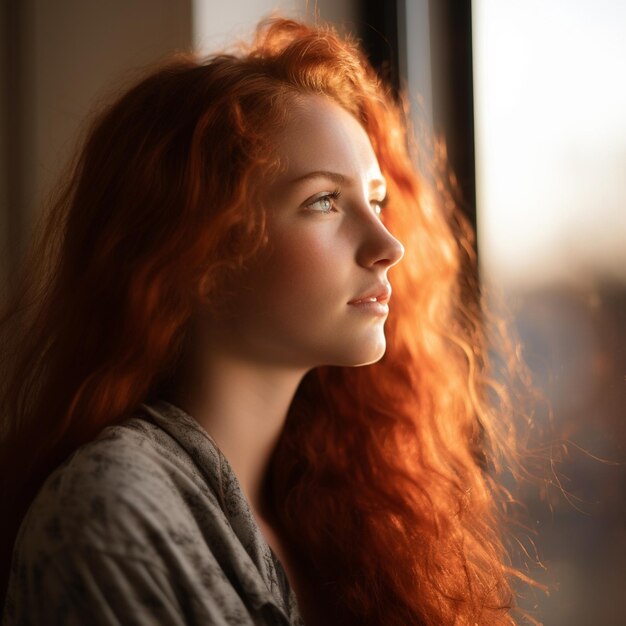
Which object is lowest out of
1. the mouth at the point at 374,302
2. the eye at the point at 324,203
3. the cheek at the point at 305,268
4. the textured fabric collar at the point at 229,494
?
the textured fabric collar at the point at 229,494

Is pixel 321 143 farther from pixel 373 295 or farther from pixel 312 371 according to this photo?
pixel 312 371

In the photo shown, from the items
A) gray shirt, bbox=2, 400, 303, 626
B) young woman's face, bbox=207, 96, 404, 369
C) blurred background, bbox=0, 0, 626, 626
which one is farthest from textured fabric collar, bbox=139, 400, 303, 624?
blurred background, bbox=0, 0, 626, 626

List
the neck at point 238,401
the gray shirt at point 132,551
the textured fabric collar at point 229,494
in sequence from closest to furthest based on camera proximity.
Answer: the gray shirt at point 132,551 < the textured fabric collar at point 229,494 < the neck at point 238,401

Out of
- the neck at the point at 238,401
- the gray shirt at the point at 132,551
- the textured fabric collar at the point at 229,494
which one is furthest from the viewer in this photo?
the neck at the point at 238,401

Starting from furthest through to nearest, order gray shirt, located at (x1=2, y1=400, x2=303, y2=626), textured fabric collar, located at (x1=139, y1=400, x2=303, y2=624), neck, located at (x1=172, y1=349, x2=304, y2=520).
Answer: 1. neck, located at (x1=172, y1=349, x2=304, y2=520)
2. textured fabric collar, located at (x1=139, y1=400, x2=303, y2=624)
3. gray shirt, located at (x1=2, y1=400, x2=303, y2=626)

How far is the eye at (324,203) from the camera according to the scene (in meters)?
1.12

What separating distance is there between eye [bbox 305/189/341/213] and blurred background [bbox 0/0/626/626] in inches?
15.7

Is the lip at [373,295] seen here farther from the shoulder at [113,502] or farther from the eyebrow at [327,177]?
the shoulder at [113,502]

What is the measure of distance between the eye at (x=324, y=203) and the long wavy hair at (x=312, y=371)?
0.24 feet

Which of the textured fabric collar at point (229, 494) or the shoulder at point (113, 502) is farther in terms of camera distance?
the textured fabric collar at point (229, 494)

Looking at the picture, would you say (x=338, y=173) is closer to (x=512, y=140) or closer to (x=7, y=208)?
(x=512, y=140)

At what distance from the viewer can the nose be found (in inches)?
43.6

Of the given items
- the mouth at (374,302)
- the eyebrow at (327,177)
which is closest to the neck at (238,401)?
the mouth at (374,302)

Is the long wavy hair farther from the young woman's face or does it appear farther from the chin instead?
the chin
